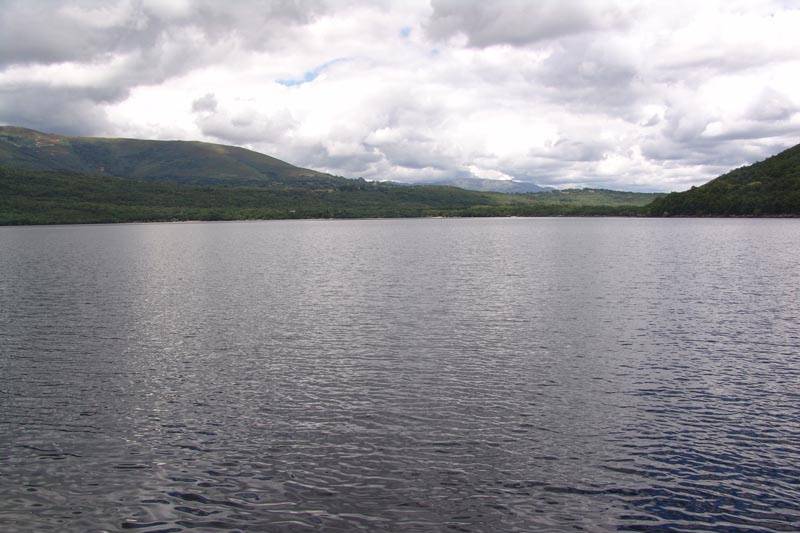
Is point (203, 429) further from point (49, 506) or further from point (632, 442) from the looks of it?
point (632, 442)

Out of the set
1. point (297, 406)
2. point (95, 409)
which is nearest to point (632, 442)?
point (297, 406)

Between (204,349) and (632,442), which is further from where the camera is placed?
(204,349)

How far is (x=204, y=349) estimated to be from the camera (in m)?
41.0

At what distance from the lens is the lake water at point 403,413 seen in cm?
1947

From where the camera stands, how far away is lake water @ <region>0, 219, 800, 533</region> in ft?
63.9

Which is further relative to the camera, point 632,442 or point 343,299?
point 343,299

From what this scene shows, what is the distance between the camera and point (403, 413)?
2795cm

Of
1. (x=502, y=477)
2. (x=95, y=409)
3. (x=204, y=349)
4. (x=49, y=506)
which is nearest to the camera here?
(x=49, y=506)

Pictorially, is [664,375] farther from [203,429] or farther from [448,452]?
[203,429]

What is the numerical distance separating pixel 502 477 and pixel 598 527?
161 inches

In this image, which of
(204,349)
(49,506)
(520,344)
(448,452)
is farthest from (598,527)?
(204,349)

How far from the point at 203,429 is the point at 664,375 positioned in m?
25.1

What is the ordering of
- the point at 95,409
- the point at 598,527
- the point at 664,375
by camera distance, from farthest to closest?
the point at 664,375 < the point at 95,409 < the point at 598,527

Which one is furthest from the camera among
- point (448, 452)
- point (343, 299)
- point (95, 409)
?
point (343, 299)
